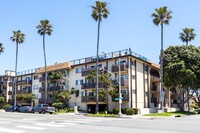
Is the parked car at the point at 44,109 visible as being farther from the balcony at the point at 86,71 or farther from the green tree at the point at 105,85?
the balcony at the point at 86,71

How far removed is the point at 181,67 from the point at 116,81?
458 inches

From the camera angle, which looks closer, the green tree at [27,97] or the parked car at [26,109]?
the parked car at [26,109]

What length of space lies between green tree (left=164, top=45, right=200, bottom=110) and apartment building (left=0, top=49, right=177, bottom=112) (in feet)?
12.7

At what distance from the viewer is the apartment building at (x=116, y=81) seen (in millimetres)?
47000

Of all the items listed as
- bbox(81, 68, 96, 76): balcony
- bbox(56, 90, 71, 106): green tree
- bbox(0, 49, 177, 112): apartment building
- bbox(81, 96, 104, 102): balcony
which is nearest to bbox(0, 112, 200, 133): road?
bbox(0, 49, 177, 112): apartment building

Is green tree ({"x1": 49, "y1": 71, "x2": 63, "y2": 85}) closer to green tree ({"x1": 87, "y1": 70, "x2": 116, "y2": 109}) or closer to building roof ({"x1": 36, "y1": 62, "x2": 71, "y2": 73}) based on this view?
building roof ({"x1": 36, "y1": 62, "x2": 71, "y2": 73})

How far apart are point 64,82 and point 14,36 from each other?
62.6 ft

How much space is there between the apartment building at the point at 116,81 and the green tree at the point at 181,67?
12.7ft

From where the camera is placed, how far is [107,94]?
151ft

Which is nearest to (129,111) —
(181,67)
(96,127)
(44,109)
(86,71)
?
(181,67)

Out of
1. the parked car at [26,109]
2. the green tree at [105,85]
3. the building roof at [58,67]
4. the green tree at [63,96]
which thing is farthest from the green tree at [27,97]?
the green tree at [105,85]

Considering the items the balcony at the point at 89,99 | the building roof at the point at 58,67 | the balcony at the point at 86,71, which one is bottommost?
the balcony at the point at 89,99

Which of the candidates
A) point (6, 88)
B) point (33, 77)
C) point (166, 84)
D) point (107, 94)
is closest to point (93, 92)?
point (107, 94)

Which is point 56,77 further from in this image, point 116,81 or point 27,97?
point 116,81
